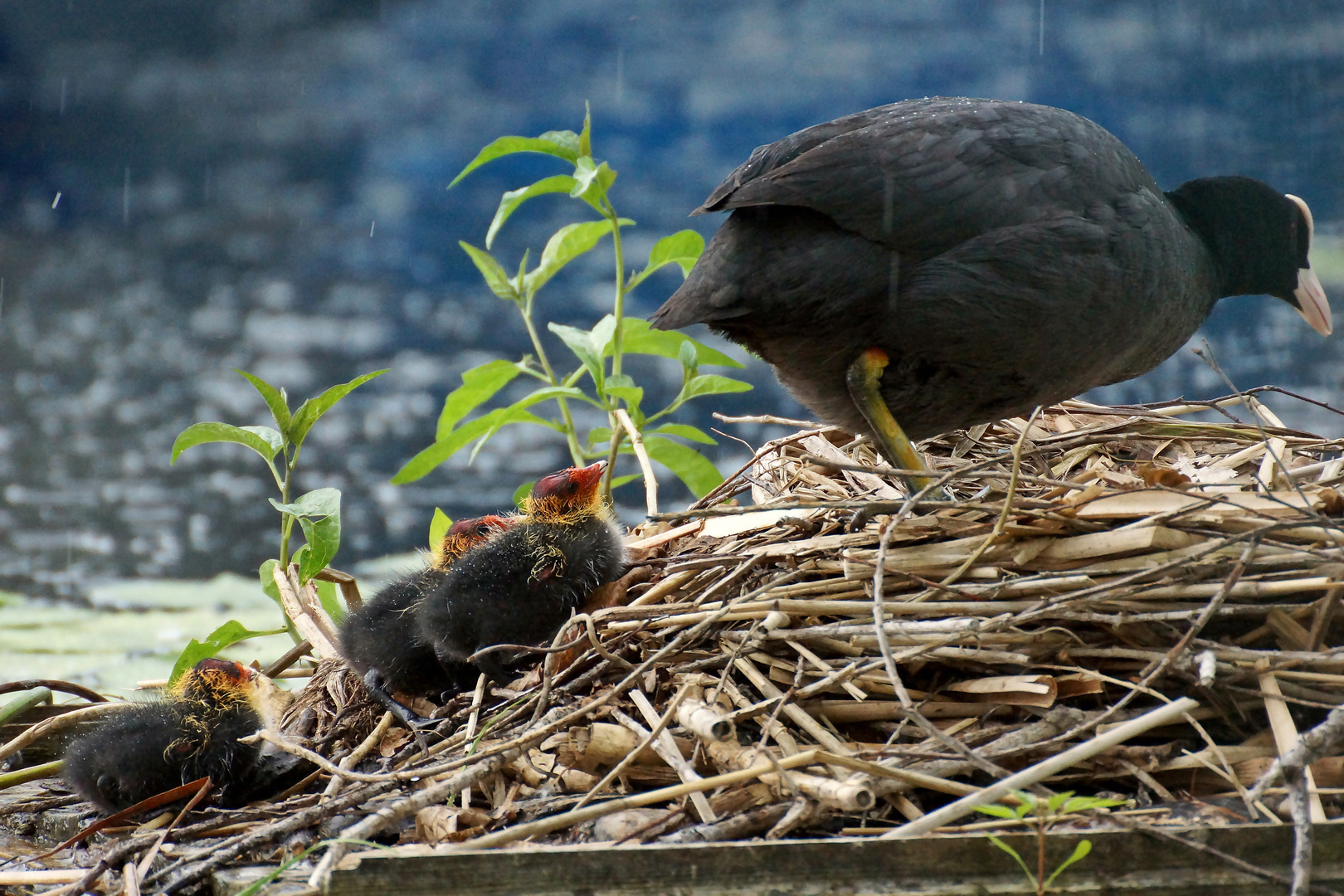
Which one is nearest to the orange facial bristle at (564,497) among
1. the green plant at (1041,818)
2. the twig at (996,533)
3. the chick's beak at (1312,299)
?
the twig at (996,533)

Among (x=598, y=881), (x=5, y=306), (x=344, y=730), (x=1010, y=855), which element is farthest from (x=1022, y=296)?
(x=5, y=306)

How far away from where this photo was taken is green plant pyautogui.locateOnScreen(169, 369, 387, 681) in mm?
1438

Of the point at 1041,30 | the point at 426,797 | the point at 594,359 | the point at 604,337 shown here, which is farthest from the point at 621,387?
the point at 1041,30

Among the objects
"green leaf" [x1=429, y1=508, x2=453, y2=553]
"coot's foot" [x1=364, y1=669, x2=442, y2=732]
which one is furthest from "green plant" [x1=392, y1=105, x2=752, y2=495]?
"coot's foot" [x1=364, y1=669, x2=442, y2=732]

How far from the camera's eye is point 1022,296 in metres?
1.29

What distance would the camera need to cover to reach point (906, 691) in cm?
82

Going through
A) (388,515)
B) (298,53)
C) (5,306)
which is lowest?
(388,515)

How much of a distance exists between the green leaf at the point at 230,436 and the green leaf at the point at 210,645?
0.27 m

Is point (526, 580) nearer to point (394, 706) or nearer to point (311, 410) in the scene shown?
point (394, 706)

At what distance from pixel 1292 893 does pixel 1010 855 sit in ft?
Result: 0.54

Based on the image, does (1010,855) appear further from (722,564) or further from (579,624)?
(579,624)

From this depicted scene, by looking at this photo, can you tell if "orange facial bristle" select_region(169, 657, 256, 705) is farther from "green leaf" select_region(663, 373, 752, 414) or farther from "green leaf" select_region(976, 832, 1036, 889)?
"green leaf" select_region(976, 832, 1036, 889)

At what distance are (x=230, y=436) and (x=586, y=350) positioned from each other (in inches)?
23.6

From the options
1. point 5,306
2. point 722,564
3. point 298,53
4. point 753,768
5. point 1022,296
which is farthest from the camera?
point 298,53
